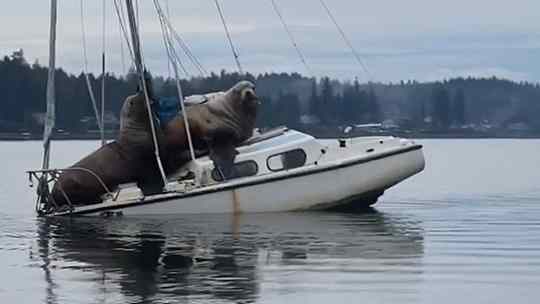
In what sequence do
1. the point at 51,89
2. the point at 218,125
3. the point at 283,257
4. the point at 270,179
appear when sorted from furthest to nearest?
1. the point at 51,89
2. the point at 218,125
3. the point at 270,179
4. the point at 283,257

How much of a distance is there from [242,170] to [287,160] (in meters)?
1.12

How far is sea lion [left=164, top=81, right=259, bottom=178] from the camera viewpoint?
131 feet

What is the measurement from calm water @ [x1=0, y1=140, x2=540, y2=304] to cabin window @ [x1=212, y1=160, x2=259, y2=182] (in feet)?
3.28

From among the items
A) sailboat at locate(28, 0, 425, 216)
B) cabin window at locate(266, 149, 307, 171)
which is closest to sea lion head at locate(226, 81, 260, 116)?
sailboat at locate(28, 0, 425, 216)

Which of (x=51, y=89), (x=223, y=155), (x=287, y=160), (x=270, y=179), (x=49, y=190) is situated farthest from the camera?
(x=51, y=89)

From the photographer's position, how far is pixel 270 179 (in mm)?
38781

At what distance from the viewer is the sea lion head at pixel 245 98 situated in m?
40.4

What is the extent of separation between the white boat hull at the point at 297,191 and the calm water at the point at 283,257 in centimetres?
41

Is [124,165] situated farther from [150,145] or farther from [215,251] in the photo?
[215,251]

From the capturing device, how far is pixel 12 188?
205 ft

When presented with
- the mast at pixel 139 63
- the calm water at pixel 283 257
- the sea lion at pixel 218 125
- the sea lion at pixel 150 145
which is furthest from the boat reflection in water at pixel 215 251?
the sea lion at pixel 218 125

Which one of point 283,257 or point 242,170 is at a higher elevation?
point 242,170

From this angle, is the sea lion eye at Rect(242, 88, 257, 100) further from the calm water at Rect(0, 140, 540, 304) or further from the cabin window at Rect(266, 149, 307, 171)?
the calm water at Rect(0, 140, 540, 304)

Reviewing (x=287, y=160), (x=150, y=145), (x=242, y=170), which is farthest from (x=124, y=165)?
(x=287, y=160)
